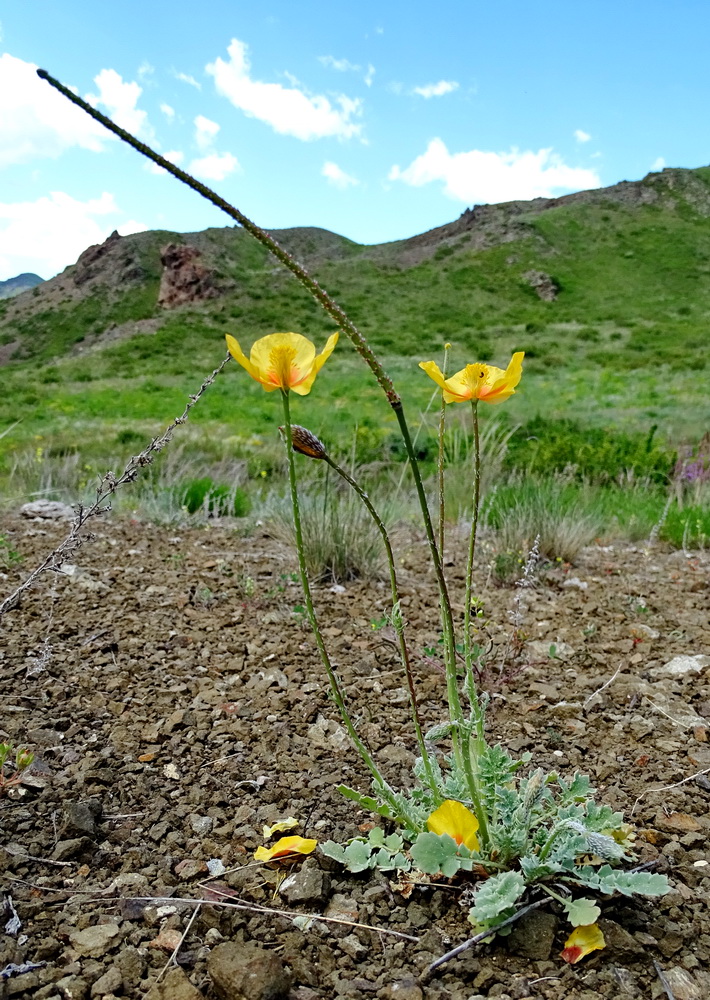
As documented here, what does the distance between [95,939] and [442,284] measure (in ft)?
138

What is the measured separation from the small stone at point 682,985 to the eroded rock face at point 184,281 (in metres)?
40.1

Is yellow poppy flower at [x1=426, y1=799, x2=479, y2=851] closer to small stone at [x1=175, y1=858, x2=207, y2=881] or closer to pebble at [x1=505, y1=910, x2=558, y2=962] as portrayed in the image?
pebble at [x1=505, y1=910, x2=558, y2=962]

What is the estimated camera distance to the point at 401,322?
34.5m

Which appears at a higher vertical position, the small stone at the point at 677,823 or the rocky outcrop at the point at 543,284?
the rocky outcrop at the point at 543,284

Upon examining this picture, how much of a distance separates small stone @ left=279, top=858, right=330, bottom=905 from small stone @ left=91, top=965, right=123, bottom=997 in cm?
30

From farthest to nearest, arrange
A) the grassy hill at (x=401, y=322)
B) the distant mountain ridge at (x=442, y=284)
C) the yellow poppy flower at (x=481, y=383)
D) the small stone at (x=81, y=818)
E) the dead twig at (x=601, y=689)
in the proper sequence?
the distant mountain ridge at (x=442, y=284)
the grassy hill at (x=401, y=322)
the dead twig at (x=601, y=689)
the small stone at (x=81, y=818)
the yellow poppy flower at (x=481, y=383)

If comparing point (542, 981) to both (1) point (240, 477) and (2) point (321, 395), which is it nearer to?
(1) point (240, 477)

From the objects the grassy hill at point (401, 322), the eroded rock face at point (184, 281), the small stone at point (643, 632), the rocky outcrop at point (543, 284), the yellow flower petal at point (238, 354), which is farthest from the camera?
the eroded rock face at point (184, 281)

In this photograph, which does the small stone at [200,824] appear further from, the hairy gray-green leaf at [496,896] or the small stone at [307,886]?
the hairy gray-green leaf at [496,896]

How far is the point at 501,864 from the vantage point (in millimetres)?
1241

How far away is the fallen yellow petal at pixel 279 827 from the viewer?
4.73ft

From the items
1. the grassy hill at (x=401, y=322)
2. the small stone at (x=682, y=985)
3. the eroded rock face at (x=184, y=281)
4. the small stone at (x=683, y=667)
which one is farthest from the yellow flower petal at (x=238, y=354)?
the eroded rock face at (x=184, y=281)

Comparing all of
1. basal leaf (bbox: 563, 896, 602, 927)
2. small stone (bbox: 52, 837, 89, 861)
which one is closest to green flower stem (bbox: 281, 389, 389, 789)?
basal leaf (bbox: 563, 896, 602, 927)

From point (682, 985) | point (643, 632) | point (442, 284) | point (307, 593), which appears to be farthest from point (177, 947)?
point (442, 284)
